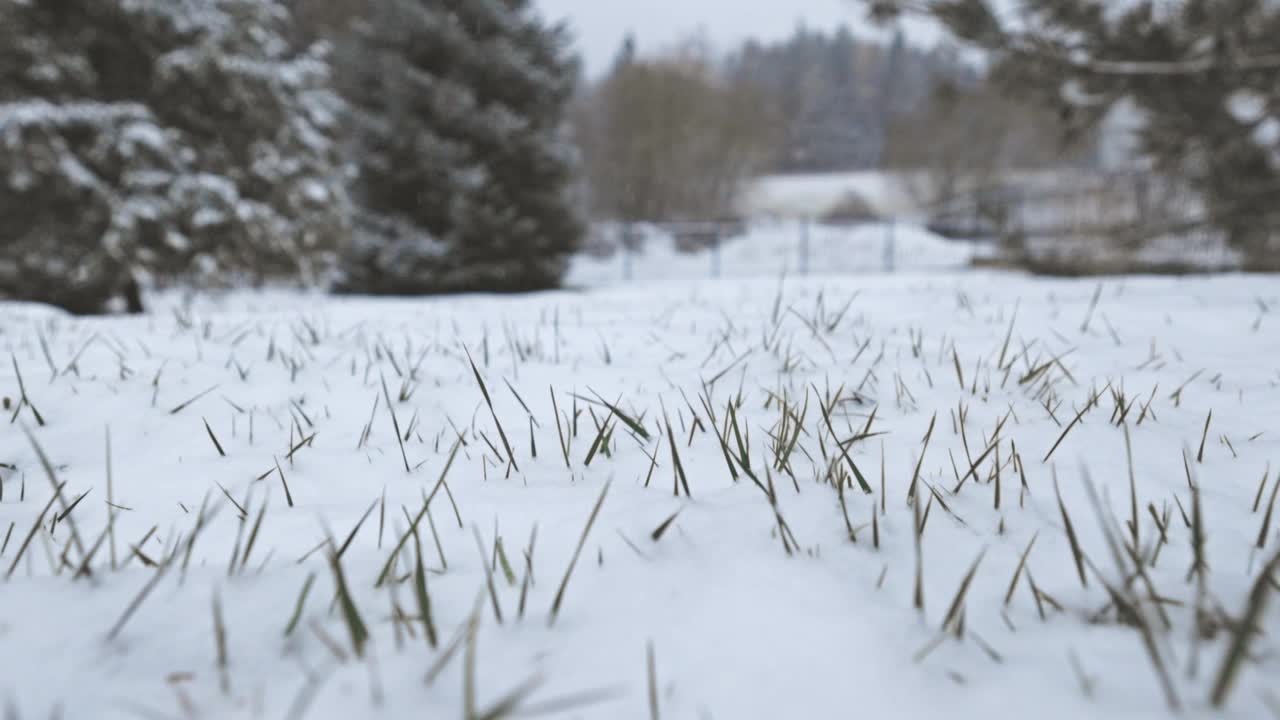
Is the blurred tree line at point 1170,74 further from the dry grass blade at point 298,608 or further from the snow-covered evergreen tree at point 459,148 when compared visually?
the snow-covered evergreen tree at point 459,148

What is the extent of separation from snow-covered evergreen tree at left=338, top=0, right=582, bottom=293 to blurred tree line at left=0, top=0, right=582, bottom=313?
3 centimetres

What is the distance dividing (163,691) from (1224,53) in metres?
5.30

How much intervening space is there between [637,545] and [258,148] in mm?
10383

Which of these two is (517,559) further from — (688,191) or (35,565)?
(688,191)

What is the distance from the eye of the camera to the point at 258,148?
9.02 m

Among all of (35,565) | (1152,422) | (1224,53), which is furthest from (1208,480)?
(1224,53)

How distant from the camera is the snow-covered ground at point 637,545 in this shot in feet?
2.04

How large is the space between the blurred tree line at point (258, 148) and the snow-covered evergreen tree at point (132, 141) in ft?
0.08

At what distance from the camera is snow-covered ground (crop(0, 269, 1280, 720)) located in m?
0.62

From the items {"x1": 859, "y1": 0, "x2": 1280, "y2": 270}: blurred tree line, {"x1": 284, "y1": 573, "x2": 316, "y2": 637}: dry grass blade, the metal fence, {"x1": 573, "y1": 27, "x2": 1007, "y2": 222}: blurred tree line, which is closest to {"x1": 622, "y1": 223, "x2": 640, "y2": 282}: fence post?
the metal fence

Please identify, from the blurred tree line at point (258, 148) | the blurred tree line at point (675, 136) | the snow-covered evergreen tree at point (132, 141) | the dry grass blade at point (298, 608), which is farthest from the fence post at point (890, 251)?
the dry grass blade at point (298, 608)

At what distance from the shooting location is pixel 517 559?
859 millimetres

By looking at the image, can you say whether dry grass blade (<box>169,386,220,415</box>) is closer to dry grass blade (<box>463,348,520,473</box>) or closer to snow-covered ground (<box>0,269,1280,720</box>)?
snow-covered ground (<box>0,269,1280,720</box>)

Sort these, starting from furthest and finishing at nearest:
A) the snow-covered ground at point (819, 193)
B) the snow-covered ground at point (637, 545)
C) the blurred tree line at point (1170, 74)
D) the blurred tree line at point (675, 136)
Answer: the snow-covered ground at point (819, 193) < the blurred tree line at point (675, 136) < the blurred tree line at point (1170, 74) < the snow-covered ground at point (637, 545)
